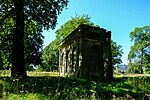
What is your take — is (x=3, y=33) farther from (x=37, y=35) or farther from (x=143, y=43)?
(x=143, y=43)

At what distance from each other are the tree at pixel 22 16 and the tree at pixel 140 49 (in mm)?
54707

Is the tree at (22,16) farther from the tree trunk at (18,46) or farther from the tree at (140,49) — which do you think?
the tree at (140,49)

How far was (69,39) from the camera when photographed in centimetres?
3500

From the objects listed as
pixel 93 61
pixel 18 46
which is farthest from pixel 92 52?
pixel 18 46

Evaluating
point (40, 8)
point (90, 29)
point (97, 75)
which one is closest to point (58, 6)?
point (40, 8)

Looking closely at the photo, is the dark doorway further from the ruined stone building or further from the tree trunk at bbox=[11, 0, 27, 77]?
the tree trunk at bbox=[11, 0, 27, 77]

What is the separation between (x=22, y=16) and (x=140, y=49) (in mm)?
61235

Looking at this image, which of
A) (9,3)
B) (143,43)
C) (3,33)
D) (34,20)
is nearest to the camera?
(9,3)

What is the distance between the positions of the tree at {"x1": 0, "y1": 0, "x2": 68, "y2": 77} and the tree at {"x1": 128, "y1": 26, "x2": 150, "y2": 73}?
54707mm

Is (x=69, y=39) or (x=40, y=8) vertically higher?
(x=40, y=8)

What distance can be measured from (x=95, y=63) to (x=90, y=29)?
4.29 meters

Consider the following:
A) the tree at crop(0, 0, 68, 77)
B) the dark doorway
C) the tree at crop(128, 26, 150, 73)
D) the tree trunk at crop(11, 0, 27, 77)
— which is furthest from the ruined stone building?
the tree at crop(128, 26, 150, 73)

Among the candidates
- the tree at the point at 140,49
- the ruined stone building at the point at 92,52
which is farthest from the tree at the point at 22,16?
the tree at the point at 140,49

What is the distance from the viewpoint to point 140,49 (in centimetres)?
7938
